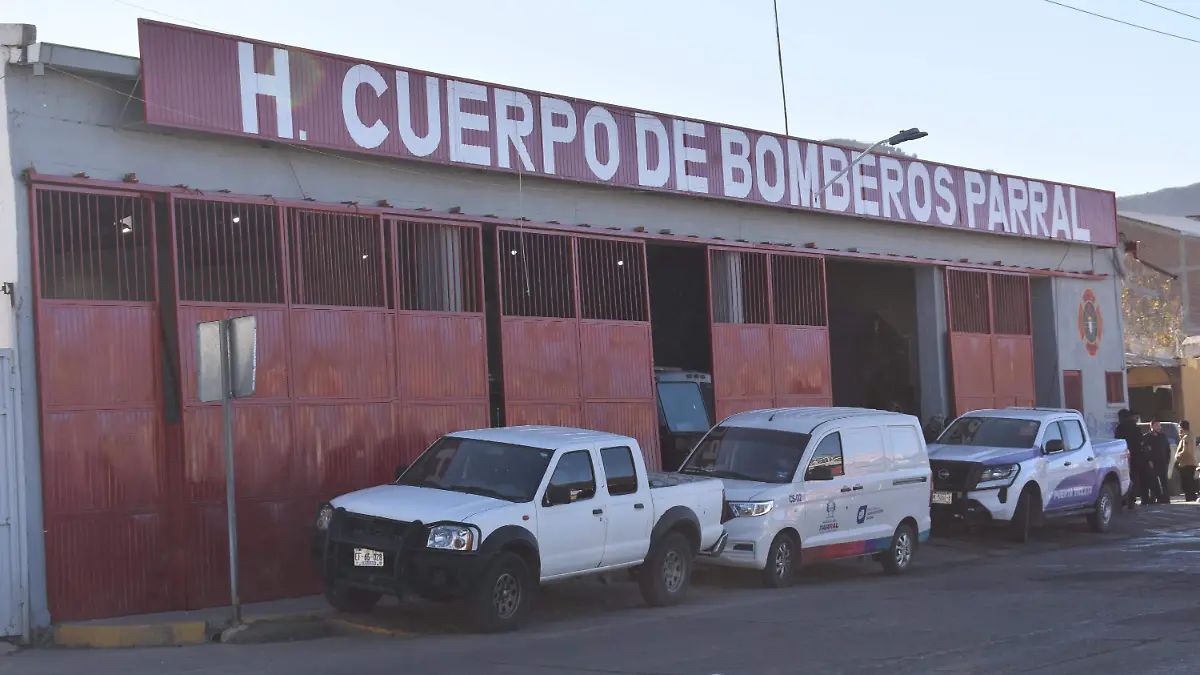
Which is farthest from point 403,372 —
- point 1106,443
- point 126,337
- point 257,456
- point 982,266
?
point 982,266

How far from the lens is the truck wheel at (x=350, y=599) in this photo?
12227mm

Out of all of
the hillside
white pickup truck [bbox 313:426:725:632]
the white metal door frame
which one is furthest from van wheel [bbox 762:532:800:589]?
the hillside

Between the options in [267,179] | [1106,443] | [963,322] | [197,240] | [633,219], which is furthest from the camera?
[963,322]

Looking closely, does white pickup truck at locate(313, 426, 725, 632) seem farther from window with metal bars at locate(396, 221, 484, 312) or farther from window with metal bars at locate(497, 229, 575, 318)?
window with metal bars at locate(497, 229, 575, 318)

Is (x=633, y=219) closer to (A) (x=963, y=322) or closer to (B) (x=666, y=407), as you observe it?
(B) (x=666, y=407)

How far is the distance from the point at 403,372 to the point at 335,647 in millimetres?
5460

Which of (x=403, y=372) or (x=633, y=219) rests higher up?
(x=633, y=219)

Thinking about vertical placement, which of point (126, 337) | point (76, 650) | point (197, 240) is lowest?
point (76, 650)

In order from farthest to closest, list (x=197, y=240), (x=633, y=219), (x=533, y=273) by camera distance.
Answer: (x=633, y=219) < (x=533, y=273) < (x=197, y=240)

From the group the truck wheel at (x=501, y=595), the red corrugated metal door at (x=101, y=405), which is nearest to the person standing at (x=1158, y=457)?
the truck wheel at (x=501, y=595)

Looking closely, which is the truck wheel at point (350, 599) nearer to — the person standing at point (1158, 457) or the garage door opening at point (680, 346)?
the garage door opening at point (680, 346)

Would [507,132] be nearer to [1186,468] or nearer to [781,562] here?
[781,562]

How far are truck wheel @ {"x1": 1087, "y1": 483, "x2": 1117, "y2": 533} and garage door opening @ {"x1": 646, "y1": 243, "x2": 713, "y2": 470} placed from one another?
7040 mm

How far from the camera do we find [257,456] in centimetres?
1471
